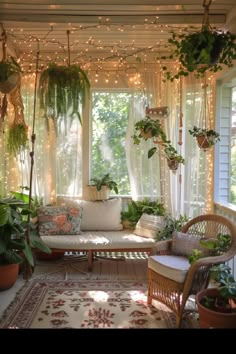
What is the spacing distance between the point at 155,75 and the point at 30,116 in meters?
1.85

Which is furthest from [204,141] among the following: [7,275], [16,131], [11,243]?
[7,275]

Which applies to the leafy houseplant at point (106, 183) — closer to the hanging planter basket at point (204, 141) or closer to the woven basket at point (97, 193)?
the woven basket at point (97, 193)

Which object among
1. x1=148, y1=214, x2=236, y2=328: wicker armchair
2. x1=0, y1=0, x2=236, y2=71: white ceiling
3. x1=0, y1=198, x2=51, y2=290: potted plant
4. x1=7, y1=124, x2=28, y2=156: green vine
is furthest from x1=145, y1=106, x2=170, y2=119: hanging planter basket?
x1=0, y1=198, x2=51, y2=290: potted plant

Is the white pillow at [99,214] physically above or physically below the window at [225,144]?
below

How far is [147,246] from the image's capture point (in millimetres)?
3855

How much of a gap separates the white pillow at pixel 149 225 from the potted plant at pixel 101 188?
26.0 inches

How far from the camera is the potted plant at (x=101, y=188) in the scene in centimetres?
454

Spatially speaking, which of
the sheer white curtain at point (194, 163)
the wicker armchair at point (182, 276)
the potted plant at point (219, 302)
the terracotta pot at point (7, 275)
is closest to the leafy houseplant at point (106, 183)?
the sheer white curtain at point (194, 163)

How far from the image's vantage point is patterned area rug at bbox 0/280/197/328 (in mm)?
2743

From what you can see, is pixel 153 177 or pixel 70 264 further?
pixel 153 177

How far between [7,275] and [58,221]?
1003mm
